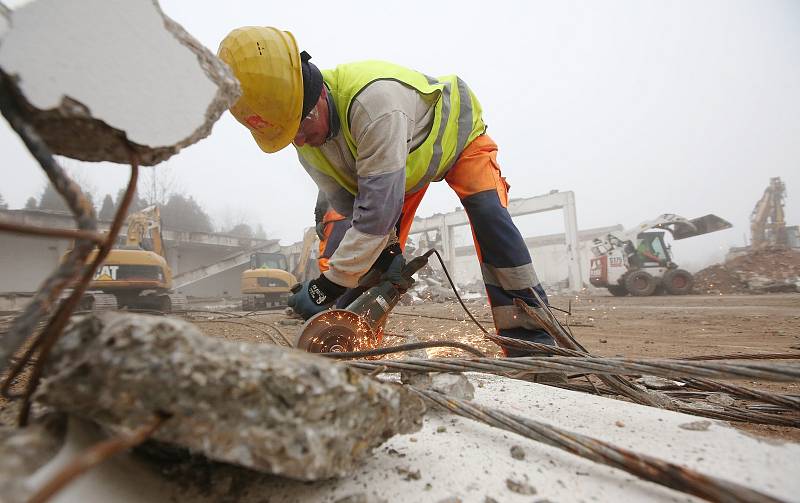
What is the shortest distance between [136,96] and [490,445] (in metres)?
0.92

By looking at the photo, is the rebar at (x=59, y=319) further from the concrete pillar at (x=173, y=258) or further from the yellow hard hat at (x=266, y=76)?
the concrete pillar at (x=173, y=258)

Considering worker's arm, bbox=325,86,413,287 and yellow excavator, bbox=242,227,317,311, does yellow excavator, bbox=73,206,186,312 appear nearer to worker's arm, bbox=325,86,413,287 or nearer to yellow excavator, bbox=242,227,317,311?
yellow excavator, bbox=242,227,317,311

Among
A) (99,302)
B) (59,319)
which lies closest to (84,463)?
(59,319)

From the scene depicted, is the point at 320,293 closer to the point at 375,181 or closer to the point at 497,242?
the point at 375,181

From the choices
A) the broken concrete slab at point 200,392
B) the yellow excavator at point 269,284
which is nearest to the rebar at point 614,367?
the broken concrete slab at point 200,392

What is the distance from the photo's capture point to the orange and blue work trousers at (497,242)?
1893 millimetres

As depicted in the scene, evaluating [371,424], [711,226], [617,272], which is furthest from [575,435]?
[711,226]

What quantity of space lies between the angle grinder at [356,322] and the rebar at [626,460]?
948 mm

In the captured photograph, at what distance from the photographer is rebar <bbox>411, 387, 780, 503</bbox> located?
0.49m

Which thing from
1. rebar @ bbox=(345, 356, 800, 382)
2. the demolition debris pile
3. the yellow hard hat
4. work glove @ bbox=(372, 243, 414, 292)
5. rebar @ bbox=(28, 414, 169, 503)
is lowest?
the demolition debris pile

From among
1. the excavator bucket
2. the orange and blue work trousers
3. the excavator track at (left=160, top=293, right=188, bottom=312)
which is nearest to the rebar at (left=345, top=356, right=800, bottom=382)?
the orange and blue work trousers

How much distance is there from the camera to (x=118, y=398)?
1.59ft

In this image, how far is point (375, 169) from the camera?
1638 mm

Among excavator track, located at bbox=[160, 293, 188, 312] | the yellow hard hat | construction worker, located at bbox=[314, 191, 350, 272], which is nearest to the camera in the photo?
the yellow hard hat
